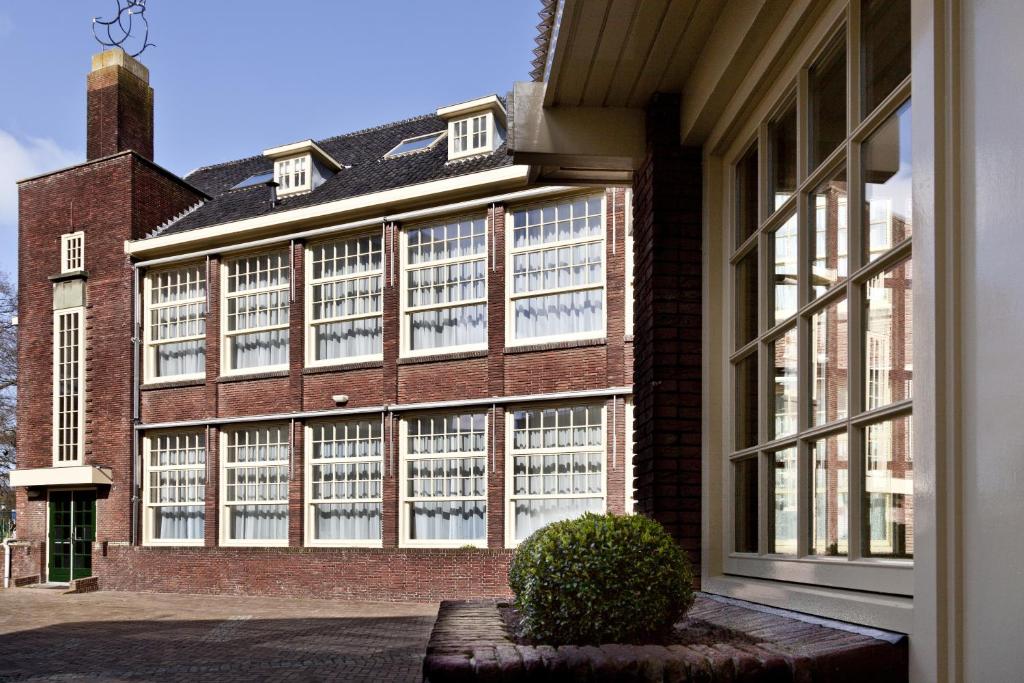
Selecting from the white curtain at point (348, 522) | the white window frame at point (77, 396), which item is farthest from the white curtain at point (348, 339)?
the white window frame at point (77, 396)

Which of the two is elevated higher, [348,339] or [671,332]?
[348,339]

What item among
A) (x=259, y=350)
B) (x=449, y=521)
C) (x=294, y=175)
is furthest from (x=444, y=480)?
(x=294, y=175)

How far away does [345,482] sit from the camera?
1941cm

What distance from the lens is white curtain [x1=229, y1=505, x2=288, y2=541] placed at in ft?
66.2

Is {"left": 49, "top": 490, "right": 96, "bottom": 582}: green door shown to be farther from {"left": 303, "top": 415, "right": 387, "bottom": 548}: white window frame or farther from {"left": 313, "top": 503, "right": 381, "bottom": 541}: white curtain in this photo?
{"left": 313, "top": 503, "right": 381, "bottom": 541}: white curtain

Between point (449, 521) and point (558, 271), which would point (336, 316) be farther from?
point (558, 271)

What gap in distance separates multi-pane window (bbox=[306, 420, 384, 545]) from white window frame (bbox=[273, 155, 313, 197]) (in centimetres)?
535

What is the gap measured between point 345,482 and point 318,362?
94.5 inches

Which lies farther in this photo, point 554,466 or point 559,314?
point 559,314

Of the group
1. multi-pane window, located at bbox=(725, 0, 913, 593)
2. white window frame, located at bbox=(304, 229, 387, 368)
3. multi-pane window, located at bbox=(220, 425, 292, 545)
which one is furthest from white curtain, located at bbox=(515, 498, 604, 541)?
multi-pane window, located at bbox=(725, 0, 913, 593)

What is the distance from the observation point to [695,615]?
5.23 m

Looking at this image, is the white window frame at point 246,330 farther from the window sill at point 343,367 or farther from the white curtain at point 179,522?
the white curtain at point 179,522

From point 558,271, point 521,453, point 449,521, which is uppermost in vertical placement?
point 558,271

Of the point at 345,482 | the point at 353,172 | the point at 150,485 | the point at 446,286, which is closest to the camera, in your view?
the point at 446,286
